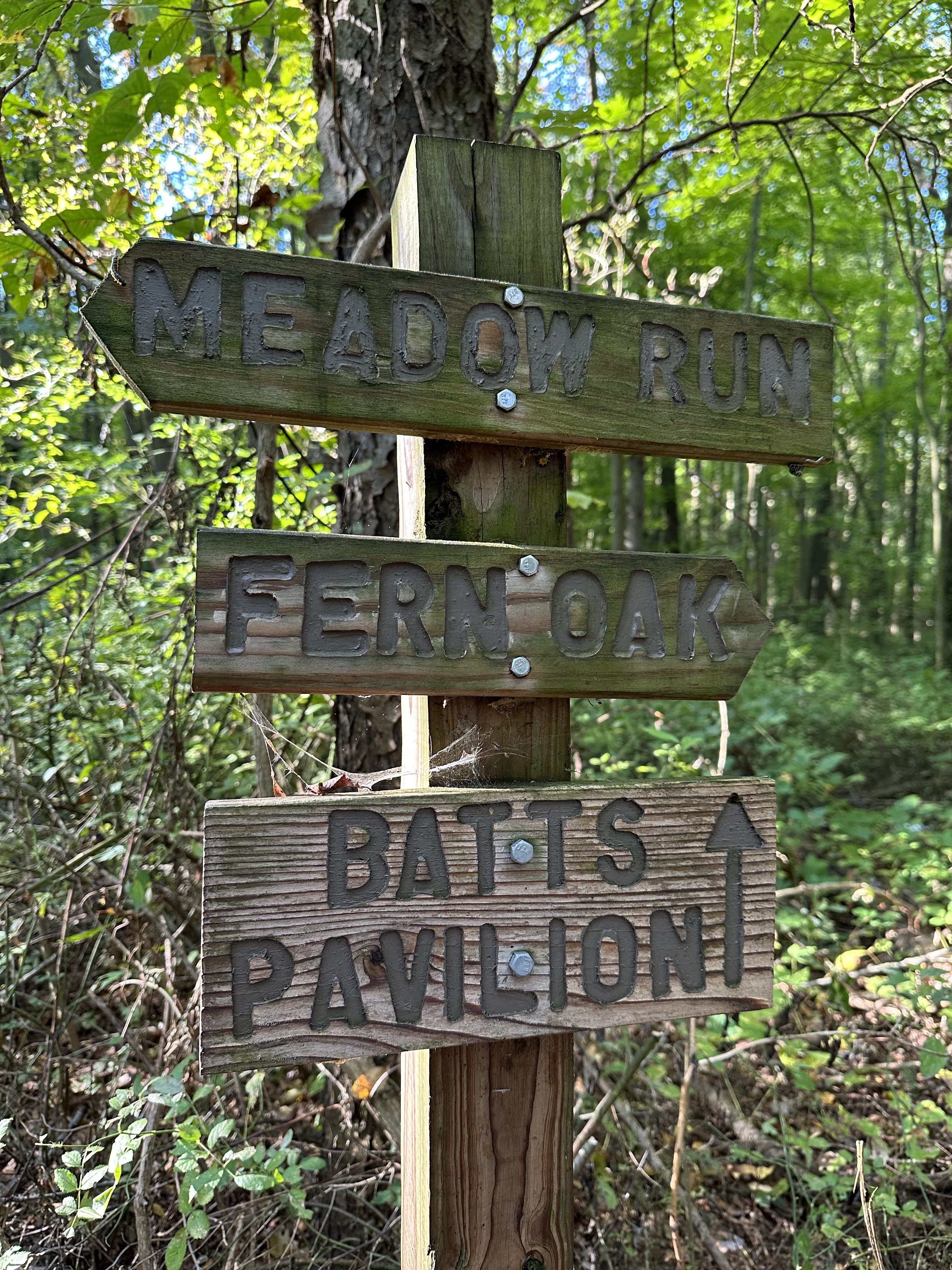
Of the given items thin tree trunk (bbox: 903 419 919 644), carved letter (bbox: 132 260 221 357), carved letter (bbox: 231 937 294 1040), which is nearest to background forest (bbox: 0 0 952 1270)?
carved letter (bbox: 231 937 294 1040)

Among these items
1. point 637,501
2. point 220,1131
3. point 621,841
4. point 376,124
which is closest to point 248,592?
point 621,841

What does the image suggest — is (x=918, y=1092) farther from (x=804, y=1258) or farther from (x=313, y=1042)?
(x=313, y=1042)

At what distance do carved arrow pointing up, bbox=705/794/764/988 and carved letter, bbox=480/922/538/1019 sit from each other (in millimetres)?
324

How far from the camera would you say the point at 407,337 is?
44.8 inches

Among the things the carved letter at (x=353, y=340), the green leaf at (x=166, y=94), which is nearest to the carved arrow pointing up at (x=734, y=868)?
the carved letter at (x=353, y=340)

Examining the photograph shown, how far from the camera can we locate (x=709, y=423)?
1.28 m

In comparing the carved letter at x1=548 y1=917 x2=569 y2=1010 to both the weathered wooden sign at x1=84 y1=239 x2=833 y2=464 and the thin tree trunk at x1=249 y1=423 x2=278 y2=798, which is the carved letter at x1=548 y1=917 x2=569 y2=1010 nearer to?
the weathered wooden sign at x1=84 y1=239 x2=833 y2=464

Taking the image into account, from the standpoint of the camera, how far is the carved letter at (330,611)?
1067mm

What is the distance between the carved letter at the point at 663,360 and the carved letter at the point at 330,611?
0.53 metres

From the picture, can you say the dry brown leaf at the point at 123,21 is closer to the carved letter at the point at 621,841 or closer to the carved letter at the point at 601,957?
the carved letter at the point at 621,841

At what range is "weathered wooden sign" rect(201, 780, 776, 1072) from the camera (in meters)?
1.01

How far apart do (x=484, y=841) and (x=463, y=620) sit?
30 centimetres

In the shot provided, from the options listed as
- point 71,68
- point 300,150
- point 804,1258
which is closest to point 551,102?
point 300,150

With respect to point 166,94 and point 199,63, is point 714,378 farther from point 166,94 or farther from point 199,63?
point 199,63
